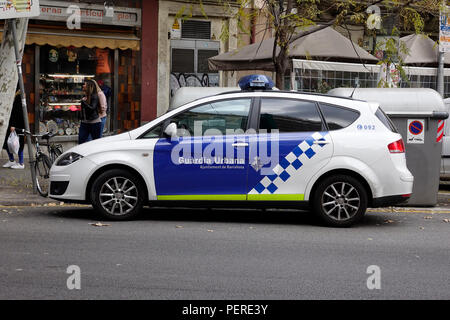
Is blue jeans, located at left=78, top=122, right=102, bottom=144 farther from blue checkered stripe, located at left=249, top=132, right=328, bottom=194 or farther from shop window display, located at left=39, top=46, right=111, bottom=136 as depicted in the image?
blue checkered stripe, located at left=249, top=132, right=328, bottom=194

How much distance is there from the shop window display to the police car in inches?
381

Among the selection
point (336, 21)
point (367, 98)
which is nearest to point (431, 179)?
point (367, 98)

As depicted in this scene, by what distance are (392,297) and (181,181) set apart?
12.7ft

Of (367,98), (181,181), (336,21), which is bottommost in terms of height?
(181,181)

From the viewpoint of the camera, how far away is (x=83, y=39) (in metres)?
19.1

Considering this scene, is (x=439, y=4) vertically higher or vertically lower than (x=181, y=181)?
higher

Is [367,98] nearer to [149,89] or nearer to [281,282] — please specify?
[281,282]

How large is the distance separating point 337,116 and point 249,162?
4.01 feet

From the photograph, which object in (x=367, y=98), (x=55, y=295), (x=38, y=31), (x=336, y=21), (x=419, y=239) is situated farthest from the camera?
(x=38, y=31)

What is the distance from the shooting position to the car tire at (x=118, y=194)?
9578 mm

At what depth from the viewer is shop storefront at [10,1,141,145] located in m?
18.7

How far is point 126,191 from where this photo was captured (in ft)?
31.6

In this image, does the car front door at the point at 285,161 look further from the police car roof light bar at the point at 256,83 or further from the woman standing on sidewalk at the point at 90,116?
the woman standing on sidewalk at the point at 90,116

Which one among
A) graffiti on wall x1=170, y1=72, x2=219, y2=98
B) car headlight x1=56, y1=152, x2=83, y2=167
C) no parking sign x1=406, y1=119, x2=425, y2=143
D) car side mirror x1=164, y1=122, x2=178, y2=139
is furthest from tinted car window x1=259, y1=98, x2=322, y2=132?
graffiti on wall x1=170, y1=72, x2=219, y2=98
